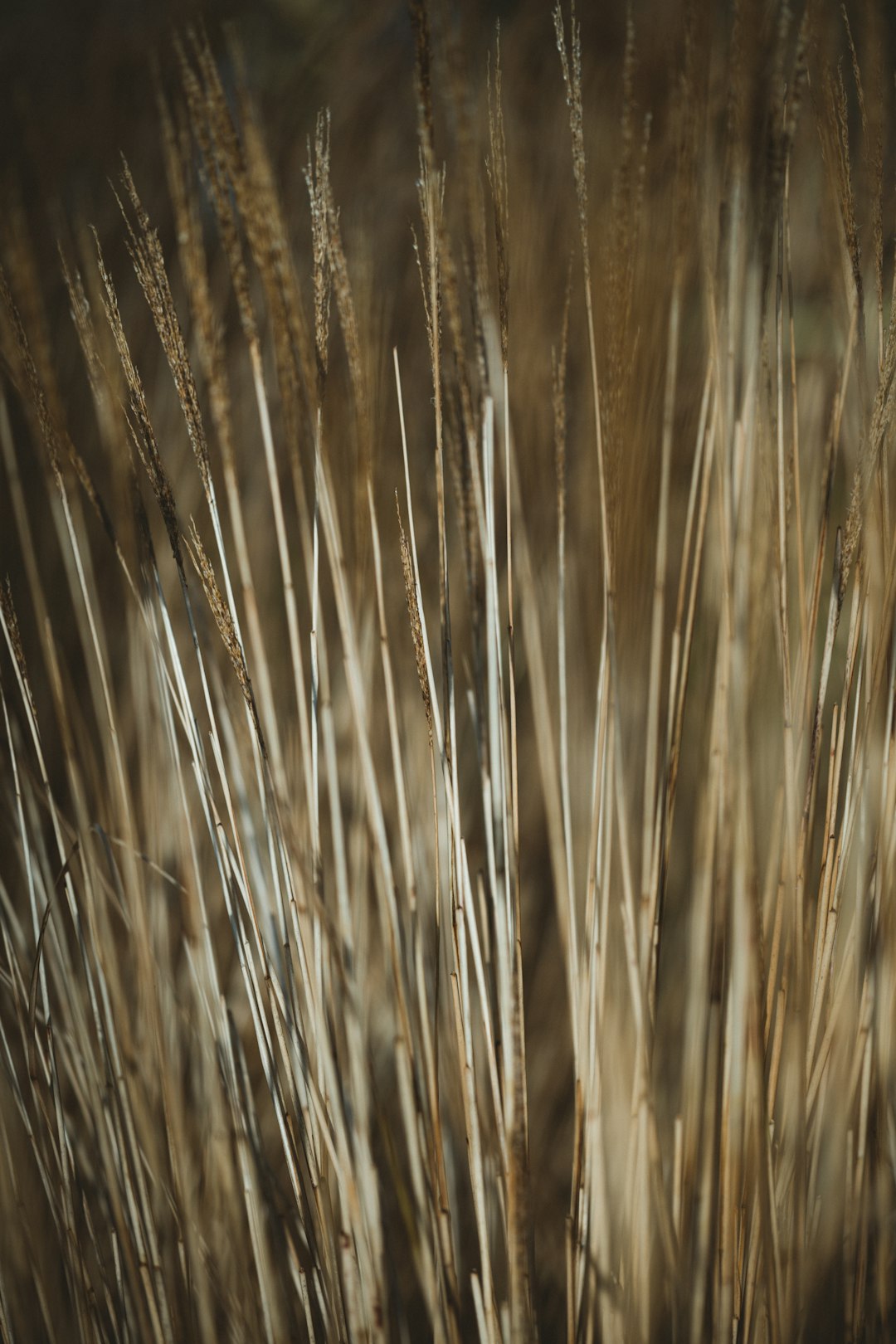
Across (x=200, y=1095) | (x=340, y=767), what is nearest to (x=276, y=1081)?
(x=200, y=1095)

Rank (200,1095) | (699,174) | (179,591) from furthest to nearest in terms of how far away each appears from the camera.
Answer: (179,591) < (200,1095) < (699,174)

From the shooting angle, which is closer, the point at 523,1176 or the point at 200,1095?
the point at 523,1176

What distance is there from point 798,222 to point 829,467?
0.46 m

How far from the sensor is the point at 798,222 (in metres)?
0.82

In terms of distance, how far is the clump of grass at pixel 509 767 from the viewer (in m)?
0.43

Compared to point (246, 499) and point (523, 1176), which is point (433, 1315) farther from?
point (246, 499)

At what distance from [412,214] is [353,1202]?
0.91 meters

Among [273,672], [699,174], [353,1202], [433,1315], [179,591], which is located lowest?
[433,1315]

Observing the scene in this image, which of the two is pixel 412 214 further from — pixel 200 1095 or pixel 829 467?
pixel 200 1095

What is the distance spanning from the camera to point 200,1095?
753 mm

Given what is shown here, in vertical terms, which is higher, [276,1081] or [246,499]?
[246,499]

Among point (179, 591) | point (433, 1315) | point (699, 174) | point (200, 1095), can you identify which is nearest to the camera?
point (699, 174)

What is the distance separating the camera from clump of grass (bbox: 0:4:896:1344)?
427 millimetres

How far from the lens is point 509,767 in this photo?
0.52 metres
